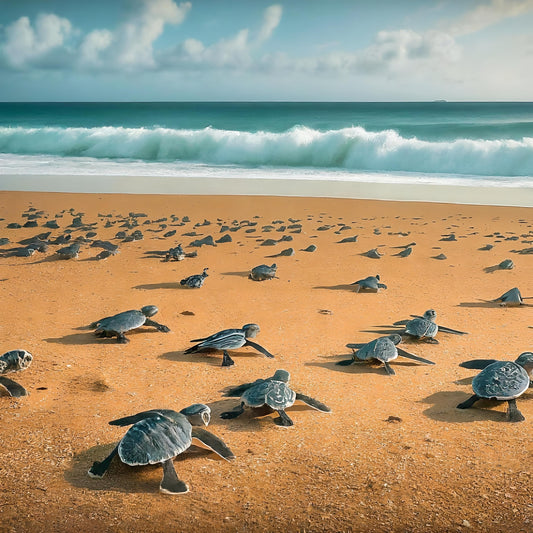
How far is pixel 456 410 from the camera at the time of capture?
12.2 ft

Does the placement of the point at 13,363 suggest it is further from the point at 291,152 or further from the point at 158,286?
the point at 291,152

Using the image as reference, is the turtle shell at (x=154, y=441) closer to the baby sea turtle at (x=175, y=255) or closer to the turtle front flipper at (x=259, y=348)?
the turtle front flipper at (x=259, y=348)

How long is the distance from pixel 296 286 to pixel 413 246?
3.51 metres

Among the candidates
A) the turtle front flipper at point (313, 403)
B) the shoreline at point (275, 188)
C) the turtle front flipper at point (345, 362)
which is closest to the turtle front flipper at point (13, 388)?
the turtle front flipper at point (313, 403)

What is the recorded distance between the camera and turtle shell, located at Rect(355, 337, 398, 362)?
4418 millimetres

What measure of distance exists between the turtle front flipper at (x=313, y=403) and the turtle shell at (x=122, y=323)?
2105mm

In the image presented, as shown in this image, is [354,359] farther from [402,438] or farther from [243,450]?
[243,450]

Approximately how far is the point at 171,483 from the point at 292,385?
1553mm

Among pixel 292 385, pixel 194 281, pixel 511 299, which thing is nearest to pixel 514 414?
pixel 292 385

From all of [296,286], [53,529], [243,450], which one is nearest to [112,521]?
[53,529]

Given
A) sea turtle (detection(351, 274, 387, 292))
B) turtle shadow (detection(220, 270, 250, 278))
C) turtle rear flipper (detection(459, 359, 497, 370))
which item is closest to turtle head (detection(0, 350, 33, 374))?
turtle rear flipper (detection(459, 359, 497, 370))

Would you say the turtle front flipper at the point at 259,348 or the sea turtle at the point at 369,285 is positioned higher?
the sea turtle at the point at 369,285

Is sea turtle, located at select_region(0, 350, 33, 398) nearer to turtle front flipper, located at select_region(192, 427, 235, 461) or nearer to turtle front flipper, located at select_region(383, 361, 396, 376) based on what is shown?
turtle front flipper, located at select_region(192, 427, 235, 461)

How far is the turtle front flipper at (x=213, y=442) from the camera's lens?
10.1ft
